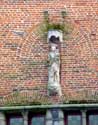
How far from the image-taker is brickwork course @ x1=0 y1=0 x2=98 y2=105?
1409cm

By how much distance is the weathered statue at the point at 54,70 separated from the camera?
13.9 metres

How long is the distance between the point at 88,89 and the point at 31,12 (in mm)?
2413

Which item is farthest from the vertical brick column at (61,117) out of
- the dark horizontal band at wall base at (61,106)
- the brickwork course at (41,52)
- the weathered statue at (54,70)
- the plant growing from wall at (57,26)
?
the plant growing from wall at (57,26)

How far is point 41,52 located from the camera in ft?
47.8

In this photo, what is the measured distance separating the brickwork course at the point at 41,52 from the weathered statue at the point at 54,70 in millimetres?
188

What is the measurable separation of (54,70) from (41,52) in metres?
0.76

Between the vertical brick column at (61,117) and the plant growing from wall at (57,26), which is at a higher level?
the plant growing from wall at (57,26)

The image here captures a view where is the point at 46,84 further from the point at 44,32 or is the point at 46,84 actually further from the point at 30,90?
the point at 44,32

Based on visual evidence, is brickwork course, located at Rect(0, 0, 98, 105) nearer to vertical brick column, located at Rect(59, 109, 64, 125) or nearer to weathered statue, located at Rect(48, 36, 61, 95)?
weathered statue, located at Rect(48, 36, 61, 95)

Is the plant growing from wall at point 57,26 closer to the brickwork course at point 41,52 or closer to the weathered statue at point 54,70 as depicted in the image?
the brickwork course at point 41,52

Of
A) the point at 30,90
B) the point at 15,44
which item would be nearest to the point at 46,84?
the point at 30,90

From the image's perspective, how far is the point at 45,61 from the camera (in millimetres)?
14430

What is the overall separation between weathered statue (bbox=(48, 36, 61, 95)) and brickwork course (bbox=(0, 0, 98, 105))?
0.62 feet

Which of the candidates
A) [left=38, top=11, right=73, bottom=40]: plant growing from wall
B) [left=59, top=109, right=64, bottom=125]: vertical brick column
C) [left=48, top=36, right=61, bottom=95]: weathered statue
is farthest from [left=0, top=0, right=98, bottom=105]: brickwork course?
[left=59, top=109, right=64, bottom=125]: vertical brick column
